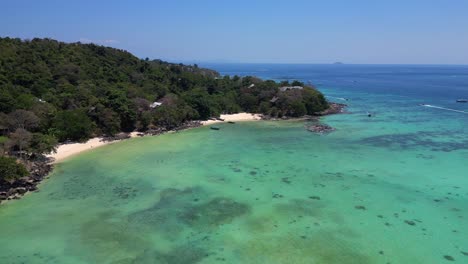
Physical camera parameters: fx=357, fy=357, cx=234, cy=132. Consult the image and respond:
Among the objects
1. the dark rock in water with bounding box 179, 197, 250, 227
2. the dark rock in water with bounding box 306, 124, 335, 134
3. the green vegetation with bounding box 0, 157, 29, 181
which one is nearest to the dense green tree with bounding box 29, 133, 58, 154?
the green vegetation with bounding box 0, 157, 29, 181

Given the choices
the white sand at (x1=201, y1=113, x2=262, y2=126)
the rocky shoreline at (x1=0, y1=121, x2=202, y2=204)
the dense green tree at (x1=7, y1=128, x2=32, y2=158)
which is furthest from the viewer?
the white sand at (x1=201, y1=113, x2=262, y2=126)

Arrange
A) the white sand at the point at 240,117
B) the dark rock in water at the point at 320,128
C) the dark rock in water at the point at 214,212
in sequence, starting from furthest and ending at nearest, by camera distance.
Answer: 1. the white sand at the point at 240,117
2. the dark rock in water at the point at 320,128
3. the dark rock in water at the point at 214,212

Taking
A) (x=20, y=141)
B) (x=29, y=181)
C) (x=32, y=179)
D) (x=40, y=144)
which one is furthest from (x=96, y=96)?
(x=29, y=181)

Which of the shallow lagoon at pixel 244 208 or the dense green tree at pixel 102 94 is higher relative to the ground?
the dense green tree at pixel 102 94

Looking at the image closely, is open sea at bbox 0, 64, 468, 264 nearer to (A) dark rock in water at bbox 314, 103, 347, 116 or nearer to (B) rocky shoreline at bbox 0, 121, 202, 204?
(B) rocky shoreline at bbox 0, 121, 202, 204

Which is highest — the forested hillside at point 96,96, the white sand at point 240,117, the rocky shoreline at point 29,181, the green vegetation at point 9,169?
the forested hillside at point 96,96

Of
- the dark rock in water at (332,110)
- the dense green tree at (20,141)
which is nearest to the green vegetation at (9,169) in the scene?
the dense green tree at (20,141)

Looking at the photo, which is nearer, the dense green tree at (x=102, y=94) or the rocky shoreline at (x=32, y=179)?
the rocky shoreline at (x=32, y=179)

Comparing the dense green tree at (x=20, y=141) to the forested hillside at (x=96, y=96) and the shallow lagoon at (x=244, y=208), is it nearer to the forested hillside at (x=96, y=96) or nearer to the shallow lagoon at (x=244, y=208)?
the forested hillside at (x=96, y=96)
